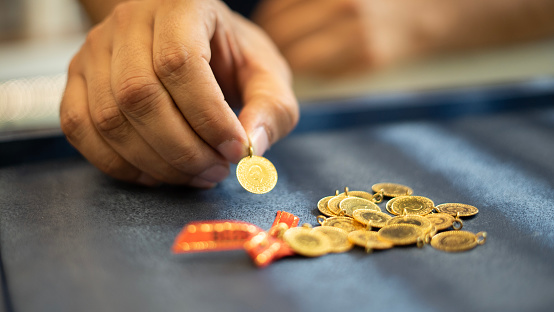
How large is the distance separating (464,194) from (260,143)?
53cm

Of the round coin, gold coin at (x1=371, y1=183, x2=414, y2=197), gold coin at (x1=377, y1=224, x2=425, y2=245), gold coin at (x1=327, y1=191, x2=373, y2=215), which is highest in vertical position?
the round coin

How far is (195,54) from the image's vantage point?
113 cm

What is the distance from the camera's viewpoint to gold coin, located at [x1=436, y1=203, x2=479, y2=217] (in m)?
1.15

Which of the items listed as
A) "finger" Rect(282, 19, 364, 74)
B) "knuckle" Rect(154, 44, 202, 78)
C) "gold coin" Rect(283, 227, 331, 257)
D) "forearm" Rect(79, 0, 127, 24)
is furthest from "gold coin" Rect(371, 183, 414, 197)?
"finger" Rect(282, 19, 364, 74)

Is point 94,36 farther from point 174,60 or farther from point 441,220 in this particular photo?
point 441,220

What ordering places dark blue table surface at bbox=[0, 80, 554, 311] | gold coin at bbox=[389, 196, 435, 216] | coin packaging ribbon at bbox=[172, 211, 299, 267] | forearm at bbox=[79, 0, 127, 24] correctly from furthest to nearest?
forearm at bbox=[79, 0, 127, 24]
gold coin at bbox=[389, 196, 435, 216]
coin packaging ribbon at bbox=[172, 211, 299, 267]
dark blue table surface at bbox=[0, 80, 554, 311]

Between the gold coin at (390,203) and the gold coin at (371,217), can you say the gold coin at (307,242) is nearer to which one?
the gold coin at (371,217)

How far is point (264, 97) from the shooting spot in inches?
52.2

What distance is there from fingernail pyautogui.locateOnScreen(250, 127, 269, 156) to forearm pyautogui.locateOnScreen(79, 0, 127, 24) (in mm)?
1219

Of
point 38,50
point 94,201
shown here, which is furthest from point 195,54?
point 38,50

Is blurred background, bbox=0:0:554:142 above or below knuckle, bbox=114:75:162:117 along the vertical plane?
below

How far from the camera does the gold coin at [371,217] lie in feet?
3.59

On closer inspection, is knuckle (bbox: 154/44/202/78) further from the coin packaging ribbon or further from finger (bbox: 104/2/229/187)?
the coin packaging ribbon

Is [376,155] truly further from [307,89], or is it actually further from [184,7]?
[307,89]
